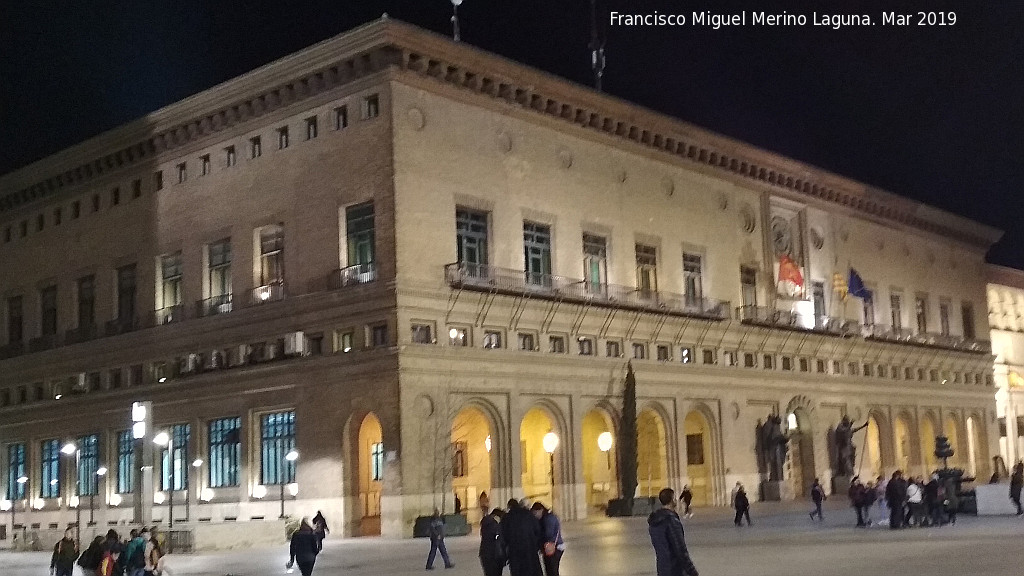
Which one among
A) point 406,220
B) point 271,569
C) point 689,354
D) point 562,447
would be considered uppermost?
point 406,220

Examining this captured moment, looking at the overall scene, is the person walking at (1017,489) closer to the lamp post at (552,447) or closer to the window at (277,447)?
the lamp post at (552,447)

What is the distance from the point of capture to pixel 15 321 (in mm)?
55500

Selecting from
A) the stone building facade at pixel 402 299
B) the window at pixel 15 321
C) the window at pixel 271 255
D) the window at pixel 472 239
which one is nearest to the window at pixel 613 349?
the stone building facade at pixel 402 299

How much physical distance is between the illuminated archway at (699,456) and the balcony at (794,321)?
17.7 feet

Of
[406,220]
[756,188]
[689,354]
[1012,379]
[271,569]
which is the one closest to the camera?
[271,569]

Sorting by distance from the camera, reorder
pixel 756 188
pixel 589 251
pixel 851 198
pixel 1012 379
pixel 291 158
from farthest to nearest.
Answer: pixel 1012 379, pixel 851 198, pixel 756 188, pixel 589 251, pixel 291 158

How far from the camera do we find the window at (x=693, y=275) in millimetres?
51250

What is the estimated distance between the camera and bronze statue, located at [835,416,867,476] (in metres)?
58.0

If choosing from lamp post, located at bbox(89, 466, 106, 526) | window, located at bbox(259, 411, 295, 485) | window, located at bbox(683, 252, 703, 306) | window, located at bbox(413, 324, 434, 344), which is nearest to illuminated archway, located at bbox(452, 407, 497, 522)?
window, located at bbox(413, 324, 434, 344)

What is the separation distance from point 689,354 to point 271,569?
1073 inches

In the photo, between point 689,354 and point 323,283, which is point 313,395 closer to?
point 323,283

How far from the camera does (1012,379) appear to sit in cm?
8131

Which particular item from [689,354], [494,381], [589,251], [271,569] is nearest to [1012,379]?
[689,354]

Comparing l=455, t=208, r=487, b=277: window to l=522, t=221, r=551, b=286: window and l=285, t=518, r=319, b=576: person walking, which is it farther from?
l=285, t=518, r=319, b=576: person walking
